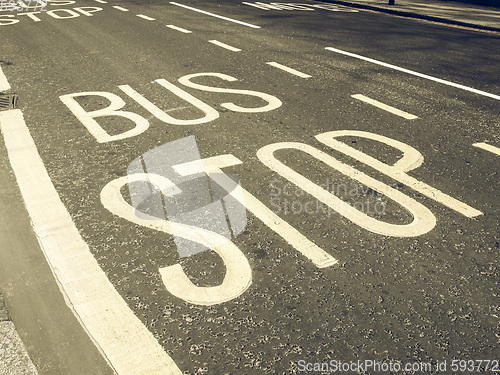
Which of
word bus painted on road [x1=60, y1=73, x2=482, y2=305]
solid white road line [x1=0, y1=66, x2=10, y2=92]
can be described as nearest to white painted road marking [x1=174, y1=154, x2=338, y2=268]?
word bus painted on road [x1=60, y1=73, x2=482, y2=305]

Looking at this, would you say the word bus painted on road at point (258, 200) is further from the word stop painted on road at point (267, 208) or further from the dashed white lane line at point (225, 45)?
the dashed white lane line at point (225, 45)

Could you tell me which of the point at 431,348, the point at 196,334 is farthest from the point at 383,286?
the point at 196,334

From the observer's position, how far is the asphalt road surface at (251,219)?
2.65 m

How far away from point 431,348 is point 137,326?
1523mm

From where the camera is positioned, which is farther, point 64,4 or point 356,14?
point 64,4

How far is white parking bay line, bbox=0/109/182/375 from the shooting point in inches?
99.6

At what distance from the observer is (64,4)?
15211 millimetres

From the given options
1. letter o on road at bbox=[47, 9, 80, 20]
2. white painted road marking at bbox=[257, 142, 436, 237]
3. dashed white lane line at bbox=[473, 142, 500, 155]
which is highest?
dashed white lane line at bbox=[473, 142, 500, 155]

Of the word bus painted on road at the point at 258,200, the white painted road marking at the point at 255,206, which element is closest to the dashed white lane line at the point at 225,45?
the word bus painted on road at the point at 258,200

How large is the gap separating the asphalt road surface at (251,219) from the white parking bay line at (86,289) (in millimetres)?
11

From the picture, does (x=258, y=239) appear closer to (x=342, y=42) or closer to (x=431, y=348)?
(x=431, y=348)

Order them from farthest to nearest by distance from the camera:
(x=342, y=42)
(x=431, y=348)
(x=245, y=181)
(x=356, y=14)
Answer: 1. (x=356, y=14)
2. (x=342, y=42)
3. (x=245, y=181)
4. (x=431, y=348)

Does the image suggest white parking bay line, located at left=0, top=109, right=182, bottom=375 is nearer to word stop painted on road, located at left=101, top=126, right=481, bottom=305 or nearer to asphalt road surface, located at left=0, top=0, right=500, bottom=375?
asphalt road surface, located at left=0, top=0, right=500, bottom=375

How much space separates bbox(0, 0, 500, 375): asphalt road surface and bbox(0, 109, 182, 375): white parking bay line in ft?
0.04
